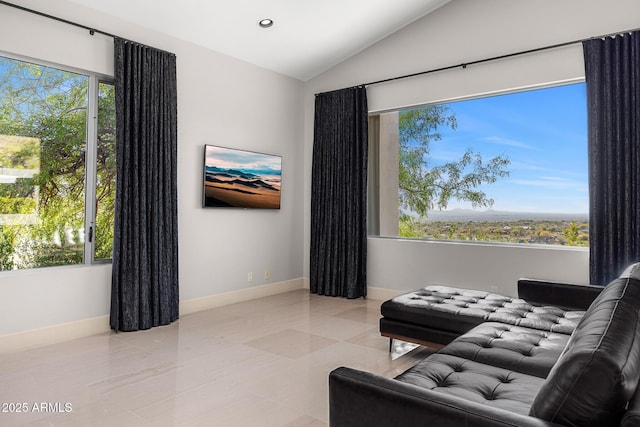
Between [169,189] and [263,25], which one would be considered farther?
[263,25]

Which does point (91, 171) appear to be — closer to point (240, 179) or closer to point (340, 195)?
point (240, 179)

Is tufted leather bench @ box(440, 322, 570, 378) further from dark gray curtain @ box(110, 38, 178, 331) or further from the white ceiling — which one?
the white ceiling

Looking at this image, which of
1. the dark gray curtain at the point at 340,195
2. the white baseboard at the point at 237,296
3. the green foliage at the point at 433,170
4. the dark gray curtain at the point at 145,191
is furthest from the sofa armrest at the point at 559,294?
the dark gray curtain at the point at 145,191

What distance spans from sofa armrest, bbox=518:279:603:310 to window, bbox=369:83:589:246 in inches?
48.6

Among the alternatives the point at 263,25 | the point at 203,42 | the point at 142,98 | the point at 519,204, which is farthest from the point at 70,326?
the point at 519,204

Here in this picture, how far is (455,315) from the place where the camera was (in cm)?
288

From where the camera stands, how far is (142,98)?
13.0ft

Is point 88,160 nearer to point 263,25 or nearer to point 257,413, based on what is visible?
point 263,25

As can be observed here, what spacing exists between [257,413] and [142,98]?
9.94ft

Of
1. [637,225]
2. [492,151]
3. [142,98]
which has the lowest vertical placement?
[637,225]

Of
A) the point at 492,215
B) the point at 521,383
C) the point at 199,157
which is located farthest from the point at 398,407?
the point at 199,157

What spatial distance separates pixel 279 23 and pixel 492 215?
10.0 feet

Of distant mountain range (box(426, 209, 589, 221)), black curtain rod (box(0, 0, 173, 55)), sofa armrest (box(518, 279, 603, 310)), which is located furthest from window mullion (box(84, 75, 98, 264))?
sofa armrest (box(518, 279, 603, 310))

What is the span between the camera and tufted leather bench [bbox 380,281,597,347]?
8.73ft
